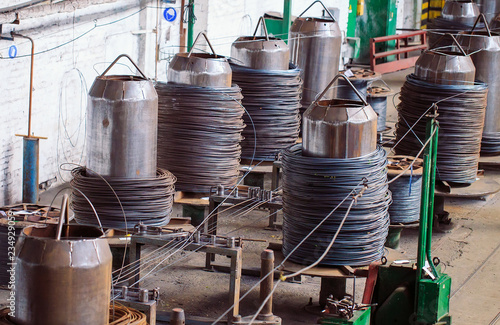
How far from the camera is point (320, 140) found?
24.5ft

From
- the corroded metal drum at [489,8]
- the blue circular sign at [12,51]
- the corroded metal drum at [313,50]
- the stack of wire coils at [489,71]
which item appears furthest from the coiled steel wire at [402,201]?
the corroded metal drum at [489,8]

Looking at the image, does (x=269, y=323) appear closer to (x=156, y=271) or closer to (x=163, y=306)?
(x=163, y=306)

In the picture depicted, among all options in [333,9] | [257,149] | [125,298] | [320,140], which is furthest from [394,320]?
[333,9]

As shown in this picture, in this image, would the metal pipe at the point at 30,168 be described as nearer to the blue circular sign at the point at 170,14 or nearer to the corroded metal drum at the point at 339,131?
the corroded metal drum at the point at 339,131

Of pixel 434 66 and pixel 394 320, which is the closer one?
pixel 394 320

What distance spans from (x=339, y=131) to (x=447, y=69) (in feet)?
12.8

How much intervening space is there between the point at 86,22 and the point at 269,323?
6.25 meters

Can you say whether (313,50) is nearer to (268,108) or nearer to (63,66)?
(268,108)

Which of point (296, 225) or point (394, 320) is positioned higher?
point (296, 225)

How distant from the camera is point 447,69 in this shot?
10.8 meters

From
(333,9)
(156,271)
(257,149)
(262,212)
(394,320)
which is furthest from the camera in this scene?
(333,9)

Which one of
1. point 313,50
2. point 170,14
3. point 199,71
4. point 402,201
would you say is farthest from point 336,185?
point 170,14

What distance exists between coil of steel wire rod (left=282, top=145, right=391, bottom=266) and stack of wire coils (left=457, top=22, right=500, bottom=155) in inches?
204

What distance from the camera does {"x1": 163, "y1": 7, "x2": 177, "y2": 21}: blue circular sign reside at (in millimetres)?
13474
